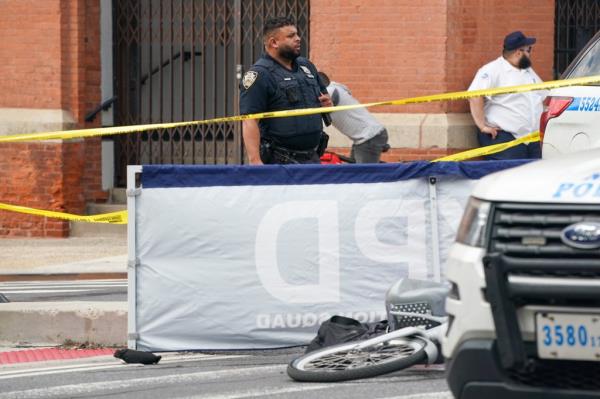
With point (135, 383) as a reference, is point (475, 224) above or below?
above

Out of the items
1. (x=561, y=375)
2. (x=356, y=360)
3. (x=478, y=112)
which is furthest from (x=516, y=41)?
(x=561, y=375)

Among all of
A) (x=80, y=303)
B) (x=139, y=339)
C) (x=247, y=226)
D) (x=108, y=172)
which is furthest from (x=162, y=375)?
(x=108, y=172)

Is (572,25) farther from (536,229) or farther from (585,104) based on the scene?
(536,229)

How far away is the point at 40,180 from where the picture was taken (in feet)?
53.4

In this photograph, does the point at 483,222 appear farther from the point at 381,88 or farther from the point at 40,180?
the point at 40,180

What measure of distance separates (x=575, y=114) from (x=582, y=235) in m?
5.14

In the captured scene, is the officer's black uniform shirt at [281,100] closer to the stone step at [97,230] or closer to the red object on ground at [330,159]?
the red object on ground at [330,159]

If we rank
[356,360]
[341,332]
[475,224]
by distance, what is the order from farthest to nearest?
[341,332] → [356,360] → [475,224]

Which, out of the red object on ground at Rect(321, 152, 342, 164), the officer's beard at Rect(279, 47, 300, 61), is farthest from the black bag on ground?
the red object on ground at Rect(321, 152, 342, 164)

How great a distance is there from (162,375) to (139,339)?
17.8 inches

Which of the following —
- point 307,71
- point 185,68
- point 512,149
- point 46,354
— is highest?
point 185,68

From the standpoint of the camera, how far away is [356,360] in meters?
7.71

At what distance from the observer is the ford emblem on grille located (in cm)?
546

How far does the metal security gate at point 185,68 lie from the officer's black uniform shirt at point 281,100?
6462 mm
